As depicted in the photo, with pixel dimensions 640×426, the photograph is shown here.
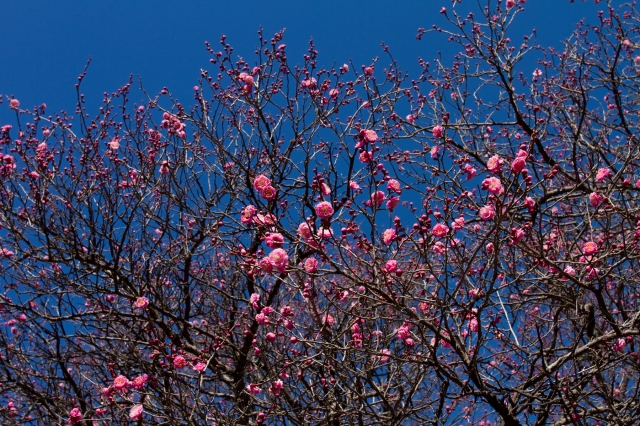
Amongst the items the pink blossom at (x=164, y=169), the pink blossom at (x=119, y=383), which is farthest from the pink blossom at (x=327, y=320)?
the pink blossom at (x=164, y=169)

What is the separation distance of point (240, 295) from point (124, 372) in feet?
4.66

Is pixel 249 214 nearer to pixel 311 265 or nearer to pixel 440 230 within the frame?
pixel 311 265

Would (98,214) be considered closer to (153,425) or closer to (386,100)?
(153,425)

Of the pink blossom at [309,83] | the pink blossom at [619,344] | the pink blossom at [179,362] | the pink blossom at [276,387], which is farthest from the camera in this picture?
the pink blossom at [309,83]

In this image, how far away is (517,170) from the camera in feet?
9.05

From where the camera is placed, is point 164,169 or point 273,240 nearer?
point 273,240

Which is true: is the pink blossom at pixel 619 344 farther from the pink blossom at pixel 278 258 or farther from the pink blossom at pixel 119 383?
the pink blossom at pixel 119 383

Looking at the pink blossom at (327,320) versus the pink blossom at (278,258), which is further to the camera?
the pink blossom at (327,320)

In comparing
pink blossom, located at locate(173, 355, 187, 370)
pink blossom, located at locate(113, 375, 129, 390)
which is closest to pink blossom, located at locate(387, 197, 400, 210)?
pink blossom, located at locate(173, 355, 187, 370)

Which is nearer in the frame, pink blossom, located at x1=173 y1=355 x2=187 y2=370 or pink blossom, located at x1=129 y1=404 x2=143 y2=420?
pink blossom, located at x1=129 y1=404 x2=143 y2=420

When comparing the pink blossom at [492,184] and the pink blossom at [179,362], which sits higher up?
the pink blossom at [492,184]

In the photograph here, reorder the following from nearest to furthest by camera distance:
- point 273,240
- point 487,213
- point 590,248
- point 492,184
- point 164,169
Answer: point 492,184, point 273,240, point 487,213, point 590,248, point 164,169

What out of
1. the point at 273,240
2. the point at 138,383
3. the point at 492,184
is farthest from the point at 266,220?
the point at 138,383

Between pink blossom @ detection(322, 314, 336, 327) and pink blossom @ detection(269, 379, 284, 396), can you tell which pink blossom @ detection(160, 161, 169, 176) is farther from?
pink blossom @ detection(269, 379, 284, 396)
